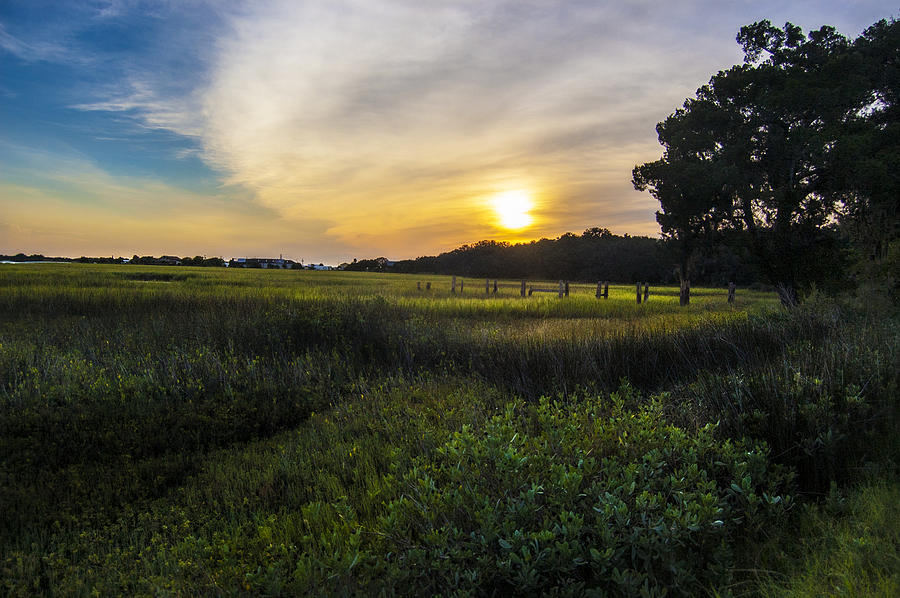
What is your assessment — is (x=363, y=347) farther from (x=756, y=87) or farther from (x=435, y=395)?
(x=756, y=87)

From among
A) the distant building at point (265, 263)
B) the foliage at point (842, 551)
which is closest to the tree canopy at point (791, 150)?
the foliage at point (842, 551)

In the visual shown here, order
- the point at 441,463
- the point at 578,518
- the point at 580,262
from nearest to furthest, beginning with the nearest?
the point at 578,518 < the point at 441,463 < the point at 580,262

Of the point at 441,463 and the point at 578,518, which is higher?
the point at 578,518

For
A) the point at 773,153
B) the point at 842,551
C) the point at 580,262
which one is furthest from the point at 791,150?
the point at 580,262

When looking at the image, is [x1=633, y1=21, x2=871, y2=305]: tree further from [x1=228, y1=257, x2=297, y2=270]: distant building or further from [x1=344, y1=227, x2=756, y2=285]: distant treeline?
[x1=228, y1=257, x2=297, y2=270]: distant building

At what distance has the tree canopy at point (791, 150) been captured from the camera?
1831cm

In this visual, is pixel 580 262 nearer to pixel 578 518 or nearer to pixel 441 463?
pixel 441 463

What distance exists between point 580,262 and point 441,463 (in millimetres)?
83988

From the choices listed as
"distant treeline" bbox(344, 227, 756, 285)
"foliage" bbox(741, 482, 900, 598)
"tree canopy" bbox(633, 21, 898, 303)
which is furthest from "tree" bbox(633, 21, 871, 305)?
"distant treeline" bbox(344, 227, 756, 285)

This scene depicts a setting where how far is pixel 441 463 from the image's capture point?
4.45m

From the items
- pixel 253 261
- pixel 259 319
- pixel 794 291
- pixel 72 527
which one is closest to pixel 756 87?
pixel 794 291

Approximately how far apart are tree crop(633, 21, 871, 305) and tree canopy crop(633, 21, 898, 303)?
0.16ft

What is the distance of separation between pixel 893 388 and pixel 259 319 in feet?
41.0

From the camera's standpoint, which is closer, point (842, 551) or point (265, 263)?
point (842, 551)
